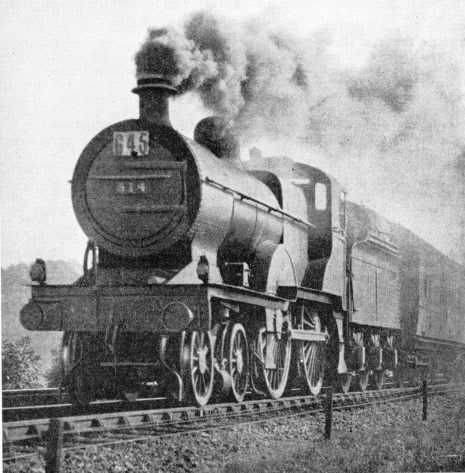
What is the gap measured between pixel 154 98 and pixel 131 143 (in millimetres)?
500

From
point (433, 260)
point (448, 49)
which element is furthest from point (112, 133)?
point (433, 260)

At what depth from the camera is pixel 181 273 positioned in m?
7.19

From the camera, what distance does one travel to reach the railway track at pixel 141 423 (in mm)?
5367

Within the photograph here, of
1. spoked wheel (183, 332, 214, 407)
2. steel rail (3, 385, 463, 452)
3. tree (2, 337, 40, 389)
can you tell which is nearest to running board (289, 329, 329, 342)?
steel rail (3, 385, 463, 452)

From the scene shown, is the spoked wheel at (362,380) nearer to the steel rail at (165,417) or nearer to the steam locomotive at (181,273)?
the steel rail at (165,417)

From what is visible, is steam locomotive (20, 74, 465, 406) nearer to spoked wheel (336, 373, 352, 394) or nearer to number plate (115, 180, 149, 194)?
number plate (115, 180, 149, 194)

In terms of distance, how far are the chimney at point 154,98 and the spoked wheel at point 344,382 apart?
5.11 m

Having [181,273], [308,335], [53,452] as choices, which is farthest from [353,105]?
[53,452]

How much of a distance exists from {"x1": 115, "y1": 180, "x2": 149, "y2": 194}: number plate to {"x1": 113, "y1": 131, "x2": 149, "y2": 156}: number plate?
0.28 metres

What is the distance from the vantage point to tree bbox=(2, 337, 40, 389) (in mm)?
9212

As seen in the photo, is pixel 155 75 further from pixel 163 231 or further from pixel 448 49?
pixel 448 49

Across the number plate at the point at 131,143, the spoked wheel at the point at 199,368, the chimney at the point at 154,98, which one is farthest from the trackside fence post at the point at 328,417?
the chimney at the point at 154,98

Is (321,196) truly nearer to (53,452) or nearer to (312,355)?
(312,355)

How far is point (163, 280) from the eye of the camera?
7.09 meters
